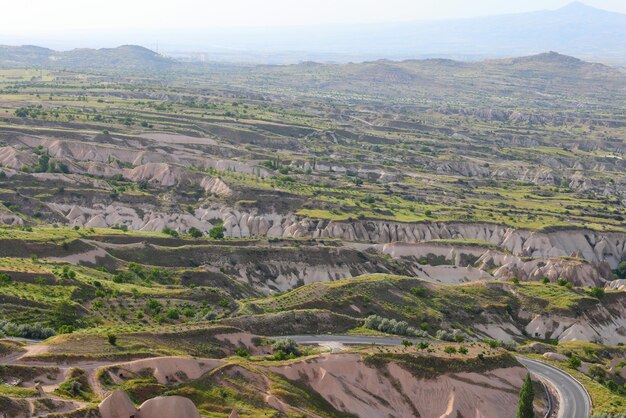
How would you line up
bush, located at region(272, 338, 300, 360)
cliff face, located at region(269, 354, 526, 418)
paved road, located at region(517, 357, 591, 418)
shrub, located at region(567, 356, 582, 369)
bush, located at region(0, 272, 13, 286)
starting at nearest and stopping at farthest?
cliff face, located at region(269, 354, 526, 418) < paved road, located at region(517, 357, 591, 418) < bush, located at region(272, 338, 300, 360) < bush, located at region(0, 272, 13, 286) < shrub, located at region(567, 356, 582, 369)

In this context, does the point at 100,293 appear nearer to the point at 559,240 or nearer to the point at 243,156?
the point at 559,240

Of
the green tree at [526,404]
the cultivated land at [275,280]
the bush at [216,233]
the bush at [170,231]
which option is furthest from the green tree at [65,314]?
the bush at [216,233]

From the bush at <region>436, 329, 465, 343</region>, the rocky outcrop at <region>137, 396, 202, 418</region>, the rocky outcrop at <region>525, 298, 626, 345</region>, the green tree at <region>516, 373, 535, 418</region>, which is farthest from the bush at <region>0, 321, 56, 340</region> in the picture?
the rocky outcrop at <region>525, 298, 626, 345</region>

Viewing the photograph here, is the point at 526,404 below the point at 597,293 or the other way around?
the other way around

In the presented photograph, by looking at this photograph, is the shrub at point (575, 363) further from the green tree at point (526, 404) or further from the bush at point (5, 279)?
the bush at point (5, 279)

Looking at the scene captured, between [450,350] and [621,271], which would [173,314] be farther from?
[621,271]

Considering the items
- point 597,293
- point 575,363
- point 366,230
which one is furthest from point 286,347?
point 366,230

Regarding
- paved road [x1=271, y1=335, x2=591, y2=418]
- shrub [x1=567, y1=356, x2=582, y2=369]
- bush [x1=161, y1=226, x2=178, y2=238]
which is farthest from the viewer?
bush [x1=161, y1=226, x2=178, y2=238]

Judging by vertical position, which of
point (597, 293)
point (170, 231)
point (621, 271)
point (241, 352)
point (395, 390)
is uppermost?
point (241, 352)

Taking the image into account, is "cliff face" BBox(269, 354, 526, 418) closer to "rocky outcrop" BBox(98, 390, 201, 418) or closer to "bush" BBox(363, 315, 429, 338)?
"bush" BBox(363, 315, 429, 338)
